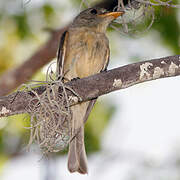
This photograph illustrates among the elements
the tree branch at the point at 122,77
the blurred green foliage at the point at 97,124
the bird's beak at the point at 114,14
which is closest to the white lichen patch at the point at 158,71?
the tree branch at the point at 122,77

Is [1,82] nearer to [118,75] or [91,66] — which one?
[91,66]

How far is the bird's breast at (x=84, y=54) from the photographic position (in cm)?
539

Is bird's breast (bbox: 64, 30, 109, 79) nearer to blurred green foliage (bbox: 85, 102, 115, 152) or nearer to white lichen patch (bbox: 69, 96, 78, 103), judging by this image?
white lichen patch (bbox: 69, 96, 78, 103)

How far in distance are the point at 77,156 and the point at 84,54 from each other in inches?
48.5

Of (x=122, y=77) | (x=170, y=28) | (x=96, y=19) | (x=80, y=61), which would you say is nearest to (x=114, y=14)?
(x=96, y=19)

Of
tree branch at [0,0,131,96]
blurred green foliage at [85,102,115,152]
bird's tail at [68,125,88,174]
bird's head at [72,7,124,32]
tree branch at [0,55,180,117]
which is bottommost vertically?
blurred green foliage at [85,102,115,152]

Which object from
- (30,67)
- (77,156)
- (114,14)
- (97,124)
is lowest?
(97,124)

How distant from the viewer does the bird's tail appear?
16.7 ft

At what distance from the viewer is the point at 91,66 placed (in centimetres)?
545

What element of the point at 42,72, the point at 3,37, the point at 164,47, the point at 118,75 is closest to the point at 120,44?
the point at 164,47

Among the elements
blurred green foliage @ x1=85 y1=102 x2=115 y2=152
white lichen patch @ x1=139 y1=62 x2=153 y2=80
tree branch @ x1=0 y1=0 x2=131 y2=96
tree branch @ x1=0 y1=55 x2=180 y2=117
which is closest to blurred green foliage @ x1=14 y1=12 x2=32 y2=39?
tree branch @ x1=0 y1=0 x2=131 y2=96

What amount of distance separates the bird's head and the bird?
0.05 meters

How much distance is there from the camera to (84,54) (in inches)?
213

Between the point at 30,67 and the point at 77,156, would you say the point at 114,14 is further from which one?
the point at 30,67
